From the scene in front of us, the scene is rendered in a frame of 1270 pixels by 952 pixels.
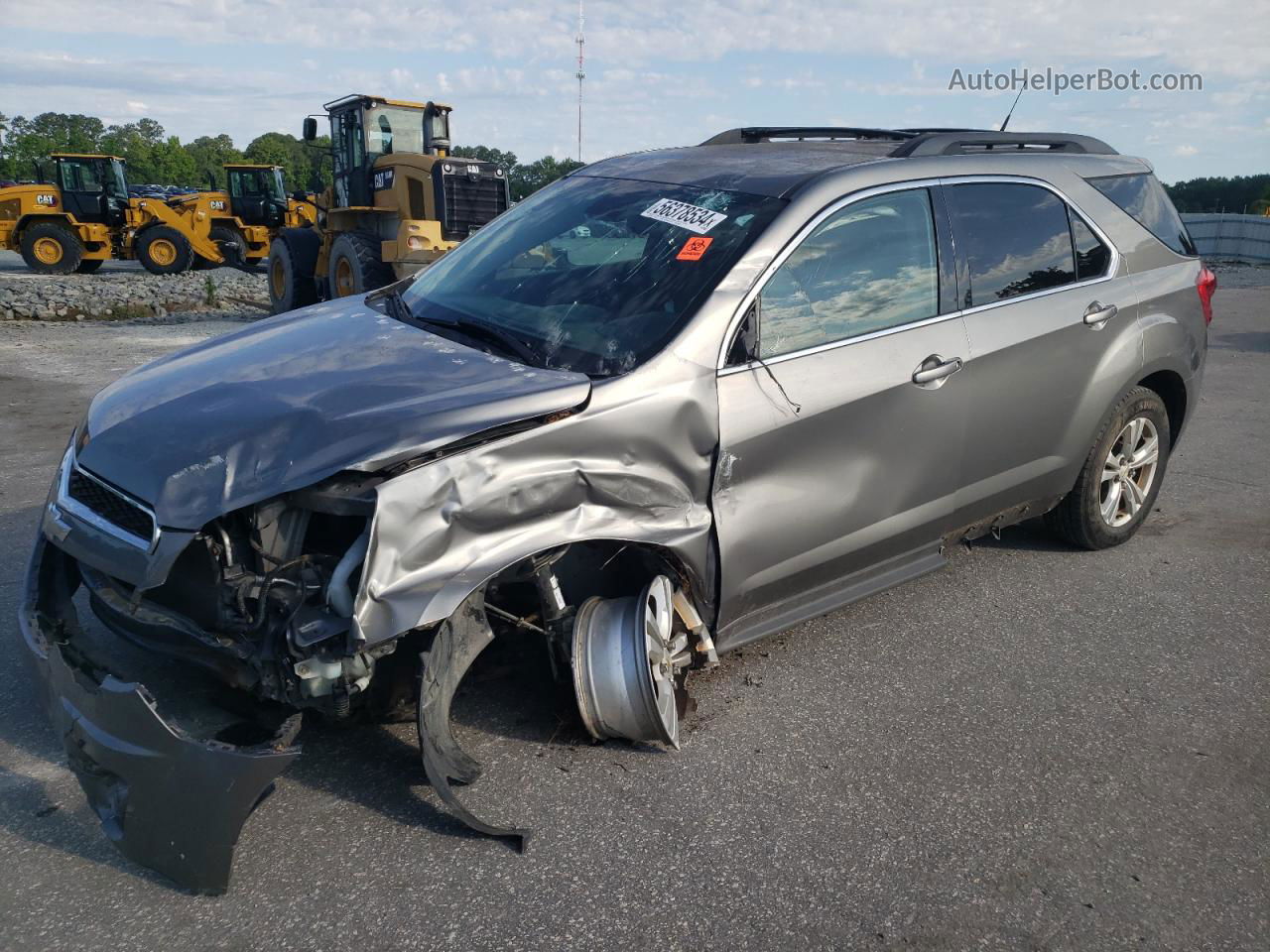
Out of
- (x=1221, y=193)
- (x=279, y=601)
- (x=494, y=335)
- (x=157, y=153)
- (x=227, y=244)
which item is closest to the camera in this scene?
(x=279, y=601)

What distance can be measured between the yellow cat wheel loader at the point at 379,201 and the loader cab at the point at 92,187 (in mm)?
11549

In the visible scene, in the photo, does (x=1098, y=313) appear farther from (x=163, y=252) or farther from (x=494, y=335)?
(x=163, y=252)

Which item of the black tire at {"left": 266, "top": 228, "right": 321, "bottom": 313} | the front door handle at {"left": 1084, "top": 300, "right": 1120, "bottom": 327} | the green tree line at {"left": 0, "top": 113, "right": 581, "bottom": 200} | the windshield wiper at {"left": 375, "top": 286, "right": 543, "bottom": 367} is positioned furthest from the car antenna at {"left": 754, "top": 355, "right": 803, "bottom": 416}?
the green tree line at {"left": 0, "top": 113, "right": 581, "bottom": 200}

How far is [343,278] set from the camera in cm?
1366

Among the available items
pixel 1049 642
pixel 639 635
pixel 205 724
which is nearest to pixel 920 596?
pixel 1049 642

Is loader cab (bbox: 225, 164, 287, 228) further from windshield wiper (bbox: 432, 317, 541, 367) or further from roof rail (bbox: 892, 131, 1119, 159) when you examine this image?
windshield wiper (bbox: 432, 317, 541, 367)

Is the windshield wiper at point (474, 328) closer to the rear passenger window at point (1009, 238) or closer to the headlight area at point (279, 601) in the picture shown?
the headlight area at point (279, 601)

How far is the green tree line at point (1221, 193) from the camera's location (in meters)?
38.4

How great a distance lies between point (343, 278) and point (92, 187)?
48.0 feet

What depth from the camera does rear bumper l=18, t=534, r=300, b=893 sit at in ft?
8.14

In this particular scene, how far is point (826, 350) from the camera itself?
140 inches

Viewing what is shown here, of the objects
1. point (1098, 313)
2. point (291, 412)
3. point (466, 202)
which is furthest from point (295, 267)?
point (291, 412)

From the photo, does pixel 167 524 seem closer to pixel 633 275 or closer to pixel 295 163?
pixel 633 275

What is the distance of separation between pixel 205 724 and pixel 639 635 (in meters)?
1.41
